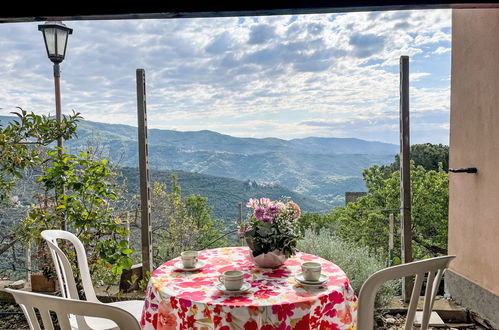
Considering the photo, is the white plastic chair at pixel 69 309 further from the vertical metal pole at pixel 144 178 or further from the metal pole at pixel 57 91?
the metal pole at pixel 57 91

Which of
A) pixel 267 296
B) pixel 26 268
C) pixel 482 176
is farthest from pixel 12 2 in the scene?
pixel 482 176

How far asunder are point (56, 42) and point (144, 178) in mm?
1328

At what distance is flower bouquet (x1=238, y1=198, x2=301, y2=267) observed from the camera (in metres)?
1.86

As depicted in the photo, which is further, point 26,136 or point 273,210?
point 26,136

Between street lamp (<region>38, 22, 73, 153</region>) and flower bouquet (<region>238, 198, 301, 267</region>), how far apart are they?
207 centimetres

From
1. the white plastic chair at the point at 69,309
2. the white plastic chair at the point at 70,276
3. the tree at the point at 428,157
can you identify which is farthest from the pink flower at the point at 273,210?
the tree at the point at 428,157

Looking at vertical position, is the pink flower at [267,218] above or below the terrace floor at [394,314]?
above

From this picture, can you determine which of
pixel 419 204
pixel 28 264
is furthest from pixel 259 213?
pixel 419 204

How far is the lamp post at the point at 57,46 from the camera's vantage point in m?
3.10

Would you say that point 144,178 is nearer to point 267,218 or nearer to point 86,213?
point 86,213

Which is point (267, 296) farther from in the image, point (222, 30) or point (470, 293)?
point (222, 30)

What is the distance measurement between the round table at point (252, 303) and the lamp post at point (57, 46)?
1.82m

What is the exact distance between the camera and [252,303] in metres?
1.46

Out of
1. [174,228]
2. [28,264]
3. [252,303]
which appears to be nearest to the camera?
[252,303]
